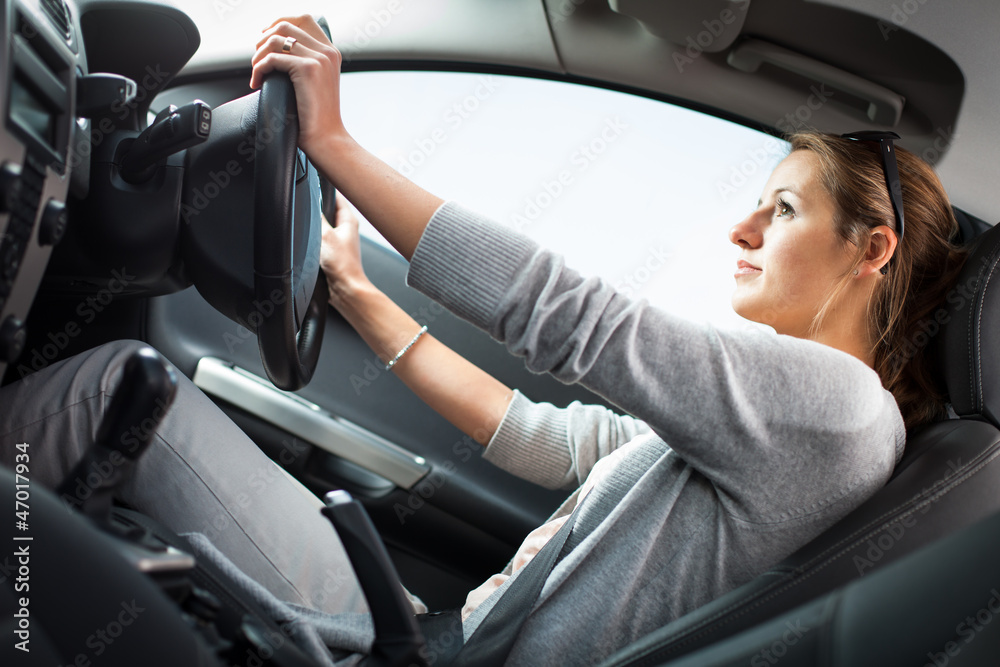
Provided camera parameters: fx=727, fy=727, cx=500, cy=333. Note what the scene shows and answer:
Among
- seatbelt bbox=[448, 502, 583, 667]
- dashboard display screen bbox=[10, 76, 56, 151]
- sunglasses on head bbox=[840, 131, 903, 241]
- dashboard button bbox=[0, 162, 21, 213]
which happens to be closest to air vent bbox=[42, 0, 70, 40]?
dashboard display screen bbox=[10, 76, 56, 151]

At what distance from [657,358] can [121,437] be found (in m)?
0.44

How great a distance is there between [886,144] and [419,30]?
772 millimetres

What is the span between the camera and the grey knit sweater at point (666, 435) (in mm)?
650

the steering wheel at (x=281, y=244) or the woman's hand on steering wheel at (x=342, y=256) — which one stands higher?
the steering wheel at (x=281, y=244)

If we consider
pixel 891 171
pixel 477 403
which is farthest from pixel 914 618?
pixel 477 403

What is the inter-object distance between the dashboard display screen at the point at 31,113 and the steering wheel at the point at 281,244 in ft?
0.58

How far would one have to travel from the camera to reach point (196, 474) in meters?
0.91

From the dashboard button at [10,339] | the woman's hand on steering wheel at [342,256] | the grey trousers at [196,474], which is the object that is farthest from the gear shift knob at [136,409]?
the woman's hand on steering wheel at [342,256]

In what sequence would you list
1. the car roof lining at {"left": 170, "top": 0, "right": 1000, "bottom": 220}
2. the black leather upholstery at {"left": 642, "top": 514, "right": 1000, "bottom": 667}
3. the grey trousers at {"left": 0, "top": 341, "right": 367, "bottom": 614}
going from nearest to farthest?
the black leather upholstery at {"left": 642, "top": 514, "right": 1000, "bottom": 667} → the grey trousers at {"left": 0, "top": 341, "right": 367, "bottom": 614} → the car roof lining at {"left": 170, "top": 0, "right": 1000, "bottom": 220}

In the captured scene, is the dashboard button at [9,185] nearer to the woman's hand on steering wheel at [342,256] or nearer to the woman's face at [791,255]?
the woman's hand on steering wheel at [342,256]

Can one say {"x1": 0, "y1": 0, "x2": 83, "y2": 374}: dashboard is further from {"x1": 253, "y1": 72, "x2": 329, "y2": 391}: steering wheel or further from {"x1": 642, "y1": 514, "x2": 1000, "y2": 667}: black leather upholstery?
{"x1": 642, "y1": 514, "x2": 1000, "y2": 667}: black leather upholstery

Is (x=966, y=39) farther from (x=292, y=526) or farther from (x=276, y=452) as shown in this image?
(x=276, y=452)

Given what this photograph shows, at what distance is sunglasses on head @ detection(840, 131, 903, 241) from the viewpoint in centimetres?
92

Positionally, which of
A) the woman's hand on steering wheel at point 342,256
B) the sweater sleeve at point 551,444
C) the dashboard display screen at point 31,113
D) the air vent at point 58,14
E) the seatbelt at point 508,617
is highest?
the air vent at point 58,14
